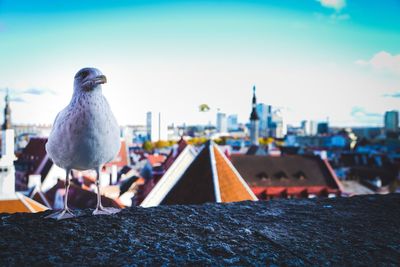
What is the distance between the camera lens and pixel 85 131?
1.87 metres

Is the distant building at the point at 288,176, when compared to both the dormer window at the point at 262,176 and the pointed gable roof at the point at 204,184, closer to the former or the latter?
the dormer window at the point at 262,176

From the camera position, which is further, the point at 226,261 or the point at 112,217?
the point at 112,217

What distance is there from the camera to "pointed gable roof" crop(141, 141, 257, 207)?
20.7ft

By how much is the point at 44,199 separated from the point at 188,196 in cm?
680

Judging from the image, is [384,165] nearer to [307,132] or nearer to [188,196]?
[188,196]

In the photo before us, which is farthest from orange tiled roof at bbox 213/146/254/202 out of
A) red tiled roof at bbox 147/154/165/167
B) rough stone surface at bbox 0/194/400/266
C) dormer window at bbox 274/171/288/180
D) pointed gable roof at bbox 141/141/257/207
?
dormer window at bbox 274/171/288/180

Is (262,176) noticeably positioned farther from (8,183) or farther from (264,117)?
(264,117)

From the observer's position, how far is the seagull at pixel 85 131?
1878mm

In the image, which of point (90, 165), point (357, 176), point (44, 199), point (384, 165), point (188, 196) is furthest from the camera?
point (384, 165)

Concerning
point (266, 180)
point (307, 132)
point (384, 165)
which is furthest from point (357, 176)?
point (307, 132)

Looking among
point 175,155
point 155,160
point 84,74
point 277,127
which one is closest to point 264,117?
point 277,127

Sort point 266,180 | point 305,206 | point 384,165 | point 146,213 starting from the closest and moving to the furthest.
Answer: point 146,213
point 305,206
point 266,180
point 384,165

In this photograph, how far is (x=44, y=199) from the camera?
11.5 m

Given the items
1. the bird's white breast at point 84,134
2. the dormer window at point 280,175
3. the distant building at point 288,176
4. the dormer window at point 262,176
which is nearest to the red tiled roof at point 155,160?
the distant building at point 288,176
